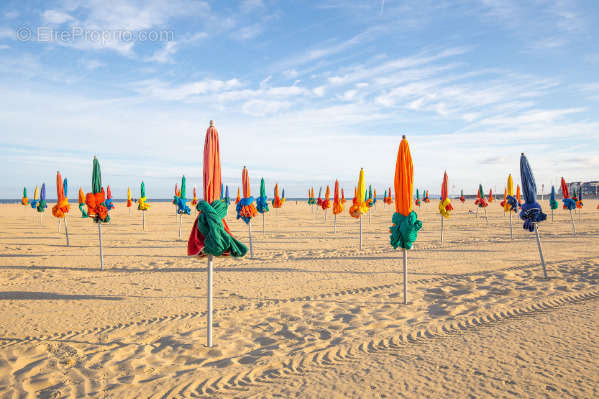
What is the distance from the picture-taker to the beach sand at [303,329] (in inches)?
172

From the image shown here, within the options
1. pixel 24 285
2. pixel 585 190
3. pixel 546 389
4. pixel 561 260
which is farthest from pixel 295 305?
pixel 585 190

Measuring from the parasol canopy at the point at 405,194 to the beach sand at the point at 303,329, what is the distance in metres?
1.62

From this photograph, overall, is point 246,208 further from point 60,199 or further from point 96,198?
point 60,199

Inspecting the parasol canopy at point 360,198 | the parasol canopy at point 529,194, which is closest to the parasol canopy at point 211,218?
the parasol canopy at point 360,198

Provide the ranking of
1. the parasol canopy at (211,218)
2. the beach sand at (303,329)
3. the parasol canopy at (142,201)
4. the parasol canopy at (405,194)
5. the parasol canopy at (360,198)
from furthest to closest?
the parasol canopy at (142,201) → the parasol canopy at (360,198) → the parasol canopy at (405,194) → the parasol canopy at (211,218) → the beach sand at (303,329)

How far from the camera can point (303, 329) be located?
247 inches

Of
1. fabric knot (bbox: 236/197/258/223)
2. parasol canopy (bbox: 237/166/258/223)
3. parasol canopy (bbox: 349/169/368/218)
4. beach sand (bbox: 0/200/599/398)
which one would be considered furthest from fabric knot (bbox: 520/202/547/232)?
fabric knot (bbox: 236/197/258/223)

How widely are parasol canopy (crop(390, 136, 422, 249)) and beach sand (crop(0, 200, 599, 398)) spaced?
1.62m

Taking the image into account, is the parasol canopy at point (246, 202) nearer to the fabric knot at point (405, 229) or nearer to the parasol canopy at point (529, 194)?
the fabric knot at point (405, 229)

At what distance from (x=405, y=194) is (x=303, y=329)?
353 cm

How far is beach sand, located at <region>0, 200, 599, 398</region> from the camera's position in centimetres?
437

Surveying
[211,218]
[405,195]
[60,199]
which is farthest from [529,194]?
[60,199]

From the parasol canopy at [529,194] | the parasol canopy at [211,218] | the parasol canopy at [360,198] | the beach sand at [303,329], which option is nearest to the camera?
the beach sand at [303,329]

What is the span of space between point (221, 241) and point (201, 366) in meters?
1.81
